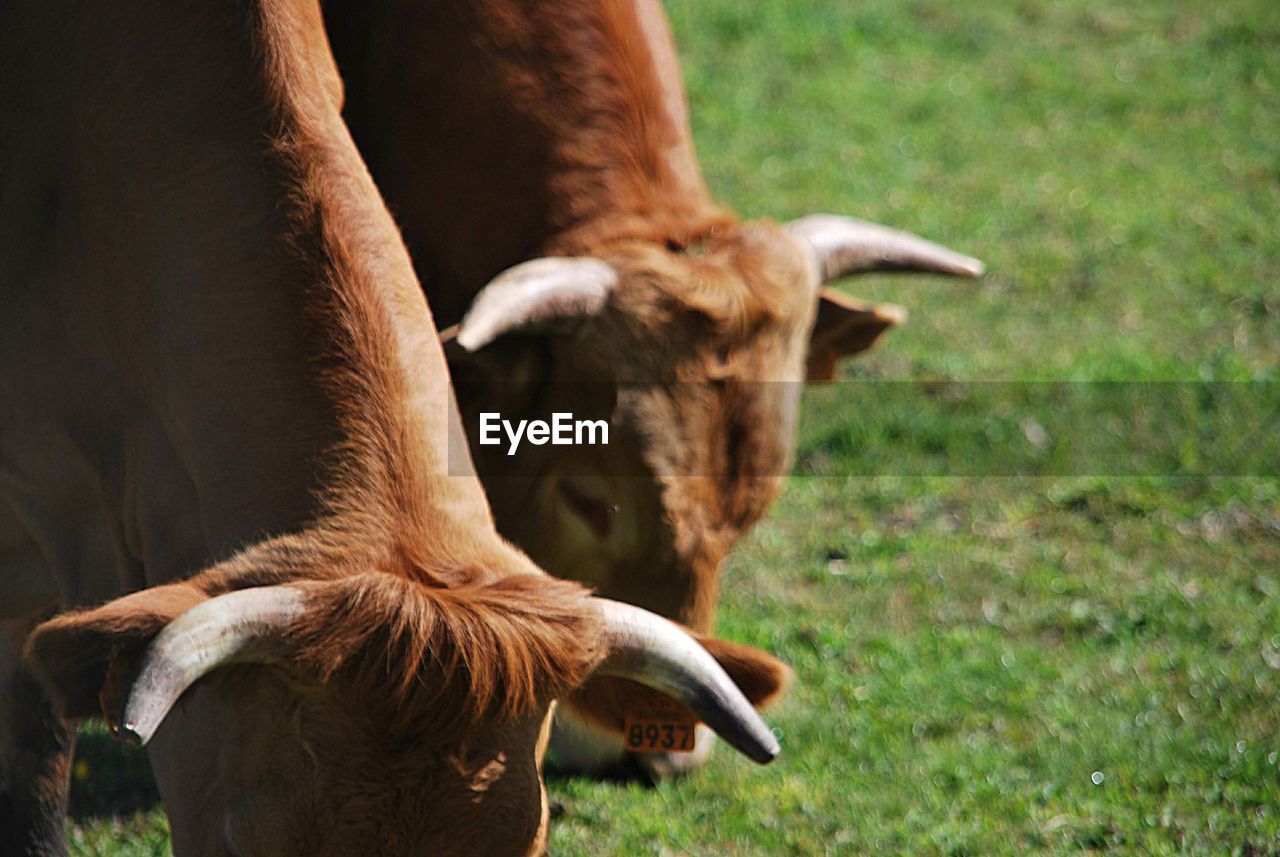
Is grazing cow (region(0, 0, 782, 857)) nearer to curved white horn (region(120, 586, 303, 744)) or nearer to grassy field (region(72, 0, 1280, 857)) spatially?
curved white horn (region(120, 586, 303, 744))

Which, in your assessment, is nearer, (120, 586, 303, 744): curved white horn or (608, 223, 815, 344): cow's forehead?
(120, 586, 303, 744): curved white horn

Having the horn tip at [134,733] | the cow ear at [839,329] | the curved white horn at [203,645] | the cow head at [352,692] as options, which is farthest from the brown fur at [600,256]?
the horn tip at [134,733]

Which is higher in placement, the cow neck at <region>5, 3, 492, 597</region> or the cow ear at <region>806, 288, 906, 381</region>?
the cow neck at <region>5, 3, 492, 597</region>

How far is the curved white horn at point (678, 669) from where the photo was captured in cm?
300

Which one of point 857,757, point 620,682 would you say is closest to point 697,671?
point 620,682

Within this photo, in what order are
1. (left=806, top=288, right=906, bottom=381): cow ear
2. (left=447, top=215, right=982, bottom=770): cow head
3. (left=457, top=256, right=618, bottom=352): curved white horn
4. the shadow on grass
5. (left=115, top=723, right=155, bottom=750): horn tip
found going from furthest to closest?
(left=806, top=288, right=906, bottom=381): cow ear, the shadow on grass, (left=447, top=215, right=982, bottom=770): cow head, (left=457, top=256, right=618, bottom=352): curved white horn, (left=115, top=723, right=155, bottom=750): horn tip

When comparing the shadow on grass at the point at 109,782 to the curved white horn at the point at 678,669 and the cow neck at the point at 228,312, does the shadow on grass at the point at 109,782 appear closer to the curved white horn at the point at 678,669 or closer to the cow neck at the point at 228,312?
the cow neck at the point at 228,312

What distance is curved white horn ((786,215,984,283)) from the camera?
514 centimetres

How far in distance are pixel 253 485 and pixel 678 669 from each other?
89cm

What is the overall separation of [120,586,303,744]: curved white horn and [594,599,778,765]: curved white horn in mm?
598

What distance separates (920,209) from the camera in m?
9.70

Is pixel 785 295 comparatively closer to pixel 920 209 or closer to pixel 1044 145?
pixel 920 209

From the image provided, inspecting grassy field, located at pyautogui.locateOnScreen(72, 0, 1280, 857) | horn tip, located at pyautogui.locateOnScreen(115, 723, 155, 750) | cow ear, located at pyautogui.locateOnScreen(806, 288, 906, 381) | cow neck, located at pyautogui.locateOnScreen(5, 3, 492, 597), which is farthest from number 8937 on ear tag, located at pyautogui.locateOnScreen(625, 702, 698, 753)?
cow ear, located at pyautogui.locateOnScreen(806, 288, 906, 381)

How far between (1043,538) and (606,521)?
2.94m
